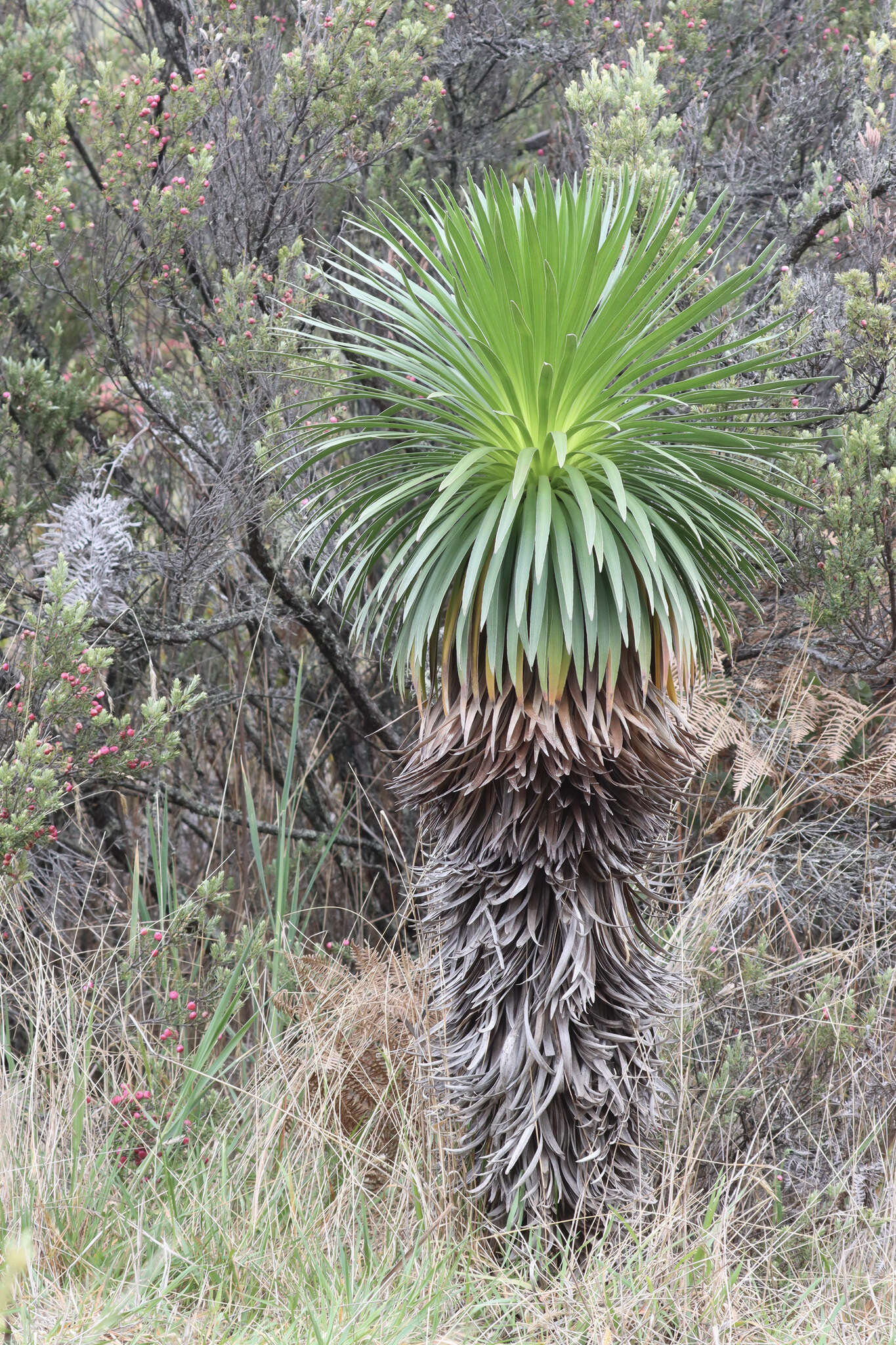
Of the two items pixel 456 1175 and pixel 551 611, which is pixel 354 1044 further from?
pixel 551 611

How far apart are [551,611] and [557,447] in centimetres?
38

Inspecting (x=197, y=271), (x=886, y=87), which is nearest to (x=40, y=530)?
(x=197, y=271)

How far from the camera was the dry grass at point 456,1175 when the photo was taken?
259 centimetres

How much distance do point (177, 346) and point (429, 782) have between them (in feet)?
13.6

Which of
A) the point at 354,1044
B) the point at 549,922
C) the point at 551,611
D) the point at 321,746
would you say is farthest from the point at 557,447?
A: the point at 321,746

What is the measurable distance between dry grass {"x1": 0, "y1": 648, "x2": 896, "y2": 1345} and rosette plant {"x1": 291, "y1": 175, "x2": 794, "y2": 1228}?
0.26m

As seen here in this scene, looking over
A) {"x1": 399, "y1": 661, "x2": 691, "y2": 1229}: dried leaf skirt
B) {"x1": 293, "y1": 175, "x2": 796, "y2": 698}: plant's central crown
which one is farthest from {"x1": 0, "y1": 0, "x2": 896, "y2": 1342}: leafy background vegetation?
{"x1": 293, "y1": 175, "x2": 796, "y2": 698}: plant's central crown

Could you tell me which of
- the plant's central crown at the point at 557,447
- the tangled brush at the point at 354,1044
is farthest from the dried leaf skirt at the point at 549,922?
the tangled brush at the point at 354,1044

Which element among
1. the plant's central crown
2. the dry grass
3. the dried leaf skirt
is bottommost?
the dry grass

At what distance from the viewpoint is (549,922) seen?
104 inches

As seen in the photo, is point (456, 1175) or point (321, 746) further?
point (321, 746)

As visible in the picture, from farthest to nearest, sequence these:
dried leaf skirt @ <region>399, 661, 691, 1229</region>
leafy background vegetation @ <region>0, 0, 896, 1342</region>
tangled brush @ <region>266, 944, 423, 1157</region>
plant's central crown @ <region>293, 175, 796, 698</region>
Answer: tangled brush @ <region>266, 944, 423, 1157</region> → leafy background vegetation @ <region>0, 0, 896, 1342</region> → dried leaf skirt @ <region>399, 661, 691, 1229</region> → plant's central crown @ <region>293, 175, 796, 698</region>

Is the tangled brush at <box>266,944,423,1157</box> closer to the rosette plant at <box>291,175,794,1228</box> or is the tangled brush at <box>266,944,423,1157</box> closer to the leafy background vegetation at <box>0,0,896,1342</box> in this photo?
the leafy background vegetation at <box>0,0,896,1342</box>

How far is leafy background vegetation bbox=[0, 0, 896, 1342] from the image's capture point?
2867 mm
